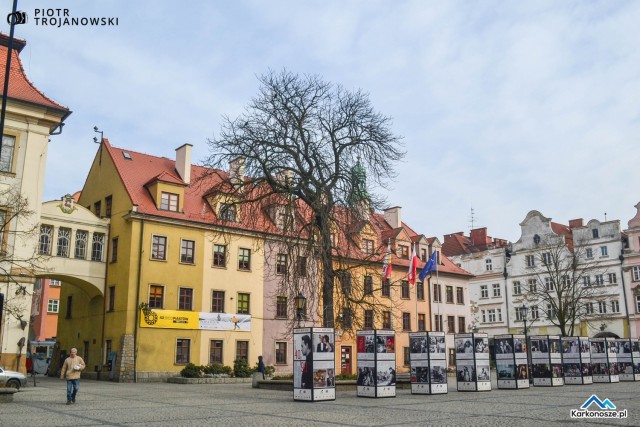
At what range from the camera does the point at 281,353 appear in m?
45.1

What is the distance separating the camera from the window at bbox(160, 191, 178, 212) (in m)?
41.8

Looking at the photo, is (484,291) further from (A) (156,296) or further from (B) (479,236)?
(A) (156,296)

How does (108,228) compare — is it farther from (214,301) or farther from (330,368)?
(330,368)

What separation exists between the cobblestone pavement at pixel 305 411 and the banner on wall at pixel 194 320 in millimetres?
15487

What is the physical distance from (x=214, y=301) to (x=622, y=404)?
28.9 metres

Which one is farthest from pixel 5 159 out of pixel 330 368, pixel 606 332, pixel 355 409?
pixel 606 332

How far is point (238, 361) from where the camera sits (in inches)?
1561

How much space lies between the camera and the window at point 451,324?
2276 inches

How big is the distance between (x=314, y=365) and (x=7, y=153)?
68.6ft

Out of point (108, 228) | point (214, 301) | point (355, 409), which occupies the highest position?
point (108, 228)

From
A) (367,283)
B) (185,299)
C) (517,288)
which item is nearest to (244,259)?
(185,299)

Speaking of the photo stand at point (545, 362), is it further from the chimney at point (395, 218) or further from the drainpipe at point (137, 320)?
the chimney at point (395, 218)

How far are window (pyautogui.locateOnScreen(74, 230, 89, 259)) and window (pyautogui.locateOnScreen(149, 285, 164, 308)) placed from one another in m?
4.95

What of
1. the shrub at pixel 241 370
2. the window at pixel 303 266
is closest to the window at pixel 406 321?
the shrub at pixel 241 370
